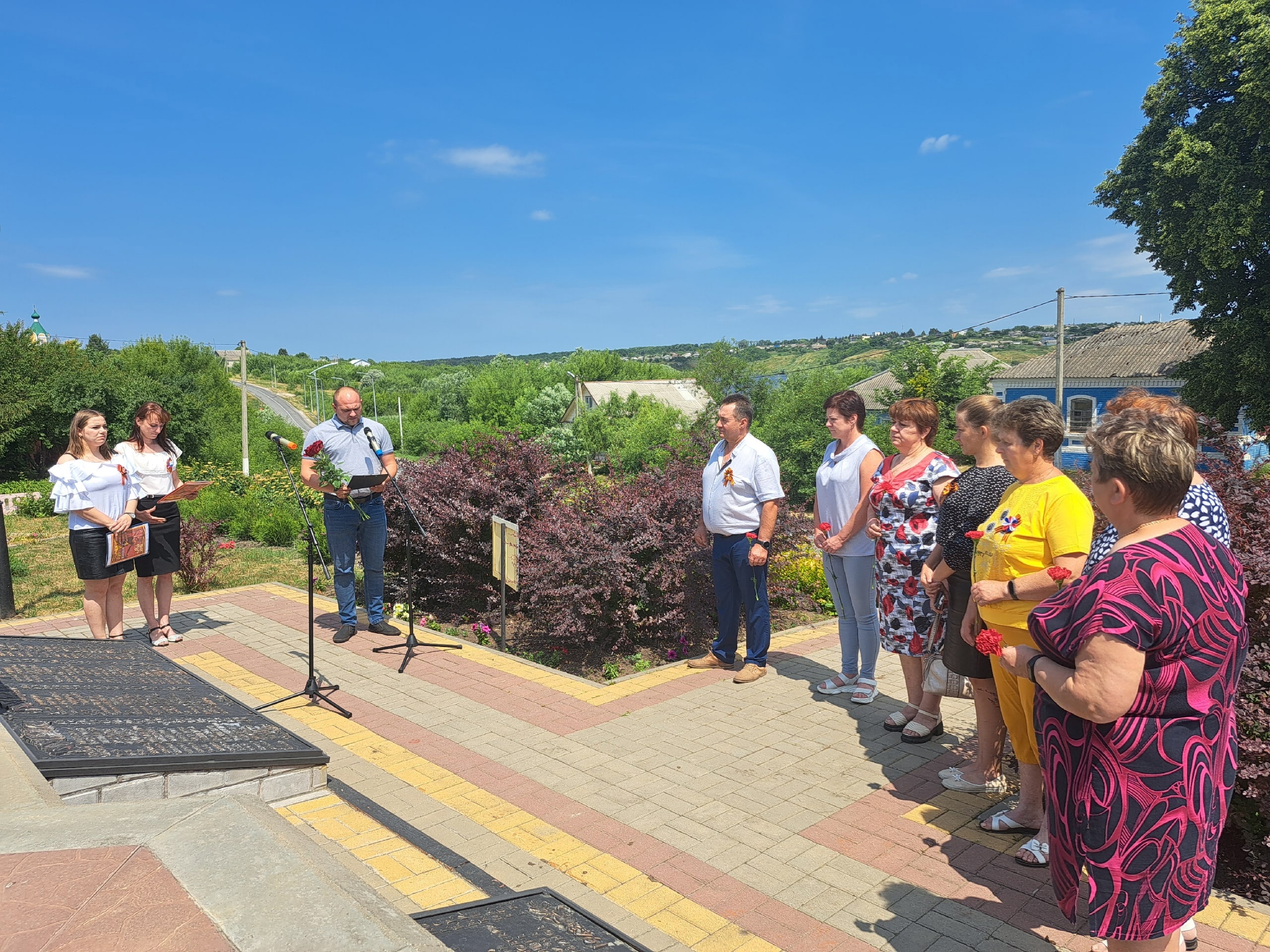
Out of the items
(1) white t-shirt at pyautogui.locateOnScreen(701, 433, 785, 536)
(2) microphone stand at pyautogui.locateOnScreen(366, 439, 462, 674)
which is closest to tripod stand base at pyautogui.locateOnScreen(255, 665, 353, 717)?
(2) microphone stand at pyautogui.locateOnScreen(366, 439, 462, 674)

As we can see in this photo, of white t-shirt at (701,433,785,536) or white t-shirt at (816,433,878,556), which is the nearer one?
white t-shirt at (816,433,878,556)

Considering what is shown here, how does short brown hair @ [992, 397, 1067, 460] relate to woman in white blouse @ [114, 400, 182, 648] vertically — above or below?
above

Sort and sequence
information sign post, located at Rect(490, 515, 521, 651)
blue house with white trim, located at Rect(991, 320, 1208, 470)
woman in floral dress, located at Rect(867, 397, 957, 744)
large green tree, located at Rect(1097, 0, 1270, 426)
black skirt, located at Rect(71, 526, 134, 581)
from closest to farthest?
woman in floral dress, located at Rect(867, 397, 957, 744) → black skirt, located at Rect(71, 526, 134, 581) → information sign post, located at Rect(490, 515, 521, 651) → large green tree, located at Rect(1097, 0, 1270, 426) → blue house with white trim, located at Rect(991, 320, 1208, 470)

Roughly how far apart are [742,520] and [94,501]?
459 centimetres

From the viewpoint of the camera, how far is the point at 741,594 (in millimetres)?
5996

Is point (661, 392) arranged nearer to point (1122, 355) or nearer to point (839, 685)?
point (1122, 355)

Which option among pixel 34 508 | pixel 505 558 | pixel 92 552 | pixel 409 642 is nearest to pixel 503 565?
pixel 505 558

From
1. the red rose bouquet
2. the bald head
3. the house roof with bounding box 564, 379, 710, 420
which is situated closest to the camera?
the red rose bouquet

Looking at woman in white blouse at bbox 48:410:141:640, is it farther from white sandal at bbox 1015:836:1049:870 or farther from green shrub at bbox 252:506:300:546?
green shrub at bbox 252:506:300:546

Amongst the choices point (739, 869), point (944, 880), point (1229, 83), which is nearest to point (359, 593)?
point (739, 869)

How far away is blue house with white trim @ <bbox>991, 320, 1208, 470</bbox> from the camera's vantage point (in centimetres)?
4453

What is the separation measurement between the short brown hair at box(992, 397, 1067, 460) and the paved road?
94245 millimetres

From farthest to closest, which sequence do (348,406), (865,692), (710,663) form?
(348,406), (710,663), (865,692)

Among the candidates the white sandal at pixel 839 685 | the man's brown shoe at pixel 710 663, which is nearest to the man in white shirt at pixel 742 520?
the man's brown shoe at pixel 710 663
